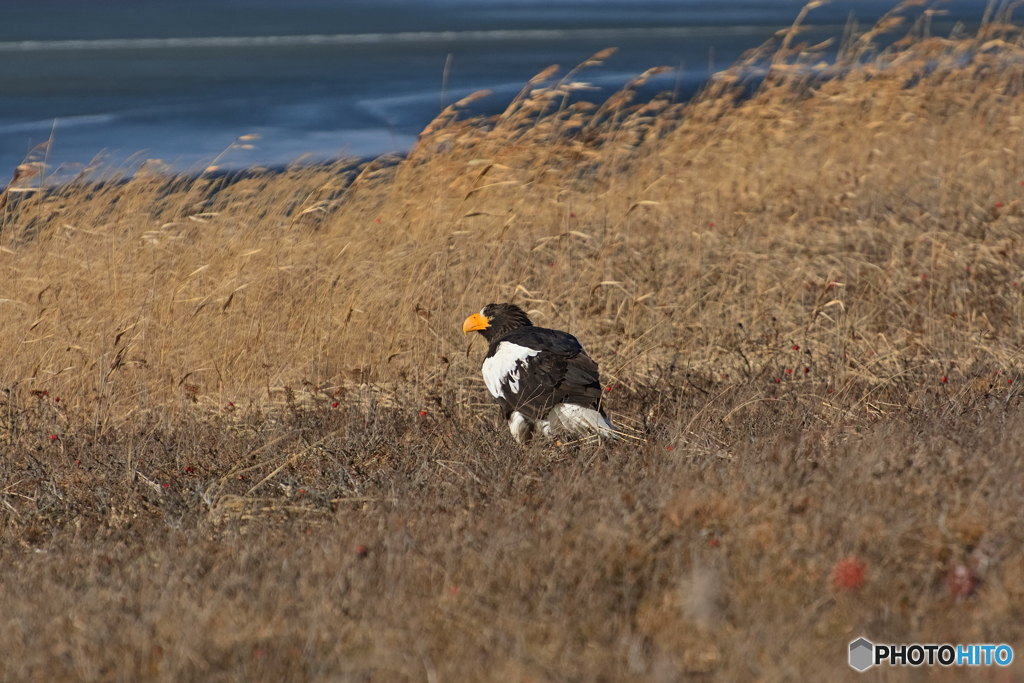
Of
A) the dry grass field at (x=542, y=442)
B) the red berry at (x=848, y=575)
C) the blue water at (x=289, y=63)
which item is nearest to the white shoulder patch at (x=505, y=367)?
the dry grass field at (x=542, y=442)

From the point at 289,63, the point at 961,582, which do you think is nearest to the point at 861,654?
the point at 961,582

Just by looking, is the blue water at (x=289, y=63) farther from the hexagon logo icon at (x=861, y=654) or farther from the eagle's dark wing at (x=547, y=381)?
the hexagon logo icon at (x=861, y=654)

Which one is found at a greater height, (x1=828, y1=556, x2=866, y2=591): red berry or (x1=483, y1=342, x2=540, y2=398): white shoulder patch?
(x1=828, y1=556, x2=866, y2=591): red berry

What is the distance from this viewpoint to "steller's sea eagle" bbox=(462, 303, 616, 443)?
14.0ft

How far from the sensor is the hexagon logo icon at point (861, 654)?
229 cm

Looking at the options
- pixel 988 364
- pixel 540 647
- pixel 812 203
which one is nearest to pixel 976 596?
pixel 540 647

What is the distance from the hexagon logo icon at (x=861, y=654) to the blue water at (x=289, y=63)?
564 cm

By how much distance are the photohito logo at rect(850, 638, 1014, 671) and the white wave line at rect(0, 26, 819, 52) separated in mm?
25936

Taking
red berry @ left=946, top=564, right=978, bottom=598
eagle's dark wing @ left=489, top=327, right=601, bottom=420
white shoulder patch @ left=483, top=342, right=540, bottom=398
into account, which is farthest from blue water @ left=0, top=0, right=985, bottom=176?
red berry @ left=946, top=564, right=978, bottom=598

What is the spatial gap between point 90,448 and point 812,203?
5.55m

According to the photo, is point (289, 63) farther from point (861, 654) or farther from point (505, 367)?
point (861, 654)

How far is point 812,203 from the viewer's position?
754 cm

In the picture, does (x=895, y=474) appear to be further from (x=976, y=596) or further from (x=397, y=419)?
(x=397, y=419)

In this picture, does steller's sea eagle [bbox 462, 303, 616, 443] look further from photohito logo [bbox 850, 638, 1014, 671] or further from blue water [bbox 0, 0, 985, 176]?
blue water [bbox 0, 0, 985, 176]
